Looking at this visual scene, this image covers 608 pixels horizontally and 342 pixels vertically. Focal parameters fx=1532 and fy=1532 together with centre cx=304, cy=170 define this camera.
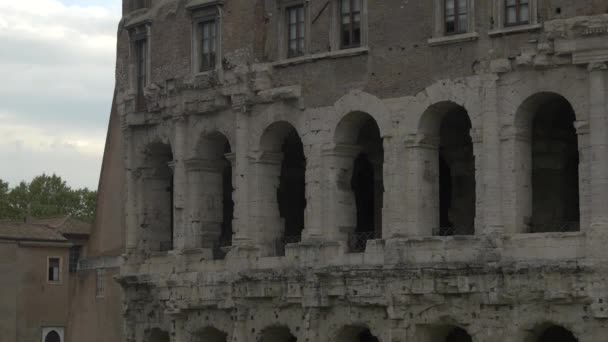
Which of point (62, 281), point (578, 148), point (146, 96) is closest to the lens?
point (578, 148)

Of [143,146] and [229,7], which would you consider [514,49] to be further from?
[143,146]

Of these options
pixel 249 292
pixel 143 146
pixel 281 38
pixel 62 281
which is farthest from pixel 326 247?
pixel 62 281

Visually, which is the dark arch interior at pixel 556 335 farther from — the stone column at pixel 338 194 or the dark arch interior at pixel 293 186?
the dark arch interior at pixel 293 186

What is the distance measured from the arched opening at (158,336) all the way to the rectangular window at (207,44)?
6.74 meters

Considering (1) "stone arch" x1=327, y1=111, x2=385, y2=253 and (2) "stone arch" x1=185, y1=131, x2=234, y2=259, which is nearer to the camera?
(1) "stone arch" x1=327, y1=111, x2=385, y2=253

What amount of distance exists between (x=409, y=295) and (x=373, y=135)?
17.9 ft

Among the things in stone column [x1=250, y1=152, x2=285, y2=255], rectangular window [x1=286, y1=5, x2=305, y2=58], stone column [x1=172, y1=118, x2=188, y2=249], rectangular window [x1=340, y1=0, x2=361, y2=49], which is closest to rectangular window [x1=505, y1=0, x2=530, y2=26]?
rectangular window [x1=340, y1=0, x2=361, y2=49]

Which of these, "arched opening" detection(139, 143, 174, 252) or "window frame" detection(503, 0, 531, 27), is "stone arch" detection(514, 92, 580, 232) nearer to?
"window frame" detection(503, 0, 531, 27)

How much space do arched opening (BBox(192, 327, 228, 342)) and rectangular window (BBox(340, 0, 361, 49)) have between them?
7.81 metres

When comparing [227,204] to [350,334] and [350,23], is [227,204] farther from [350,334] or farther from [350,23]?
[350,23]

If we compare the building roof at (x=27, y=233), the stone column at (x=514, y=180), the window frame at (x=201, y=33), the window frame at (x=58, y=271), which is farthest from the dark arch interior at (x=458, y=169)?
the window frame at (x=58, y=271)

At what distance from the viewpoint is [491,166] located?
30.5 m

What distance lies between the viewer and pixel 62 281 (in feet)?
179

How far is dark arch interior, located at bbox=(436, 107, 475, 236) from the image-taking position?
33844 mm
